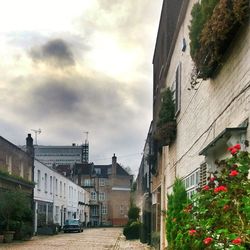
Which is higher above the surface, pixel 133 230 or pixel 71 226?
pixel 133 230

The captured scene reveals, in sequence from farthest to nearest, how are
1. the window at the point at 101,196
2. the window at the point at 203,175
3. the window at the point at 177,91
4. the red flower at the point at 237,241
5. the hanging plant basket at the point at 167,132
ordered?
the window at the point at 101,196 < the hanging plant basket at the point at 167,132 < the window at the point at 177,91 < the window at the point at 203,175 < the red flower at the point at 237,241

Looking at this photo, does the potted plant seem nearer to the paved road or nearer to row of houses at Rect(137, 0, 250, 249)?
the paved road

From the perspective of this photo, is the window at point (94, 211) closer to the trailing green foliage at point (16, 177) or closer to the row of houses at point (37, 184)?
the row of houses at point (37, 184)

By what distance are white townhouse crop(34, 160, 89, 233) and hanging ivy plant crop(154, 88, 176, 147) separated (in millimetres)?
31179

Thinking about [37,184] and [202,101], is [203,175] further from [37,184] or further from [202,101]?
[37,184]

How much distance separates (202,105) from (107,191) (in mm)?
92561

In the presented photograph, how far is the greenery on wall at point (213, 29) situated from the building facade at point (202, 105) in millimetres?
109

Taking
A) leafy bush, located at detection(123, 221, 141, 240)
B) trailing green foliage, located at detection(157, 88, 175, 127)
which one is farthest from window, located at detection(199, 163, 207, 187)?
leafy bush, located at detection(123, 221, 141, 240)

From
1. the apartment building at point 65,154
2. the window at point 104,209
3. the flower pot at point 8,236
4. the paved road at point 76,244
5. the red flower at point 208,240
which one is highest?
the apartment building at point 65,154

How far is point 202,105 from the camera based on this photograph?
10.9m

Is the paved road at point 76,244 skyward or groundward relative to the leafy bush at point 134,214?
groundward

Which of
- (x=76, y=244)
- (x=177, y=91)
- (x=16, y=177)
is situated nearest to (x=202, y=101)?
(x=177, y=91)

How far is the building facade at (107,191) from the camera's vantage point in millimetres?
97625

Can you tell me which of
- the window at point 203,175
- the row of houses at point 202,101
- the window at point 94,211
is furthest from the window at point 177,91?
the window at point 94,211
